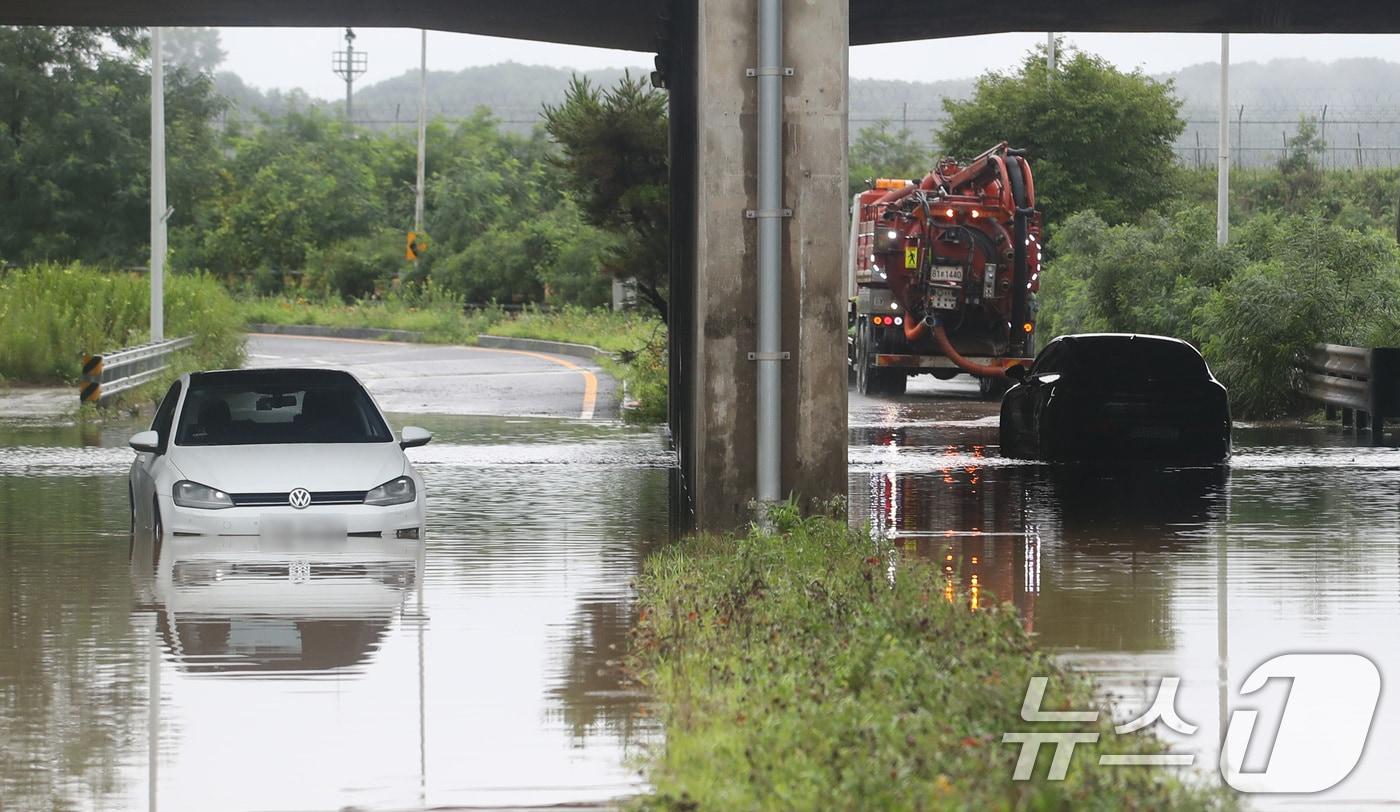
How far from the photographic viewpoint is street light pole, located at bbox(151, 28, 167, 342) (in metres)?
32.1

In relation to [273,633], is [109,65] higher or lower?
higher

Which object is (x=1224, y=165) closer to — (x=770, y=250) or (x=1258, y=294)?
(x=1258, y=294)

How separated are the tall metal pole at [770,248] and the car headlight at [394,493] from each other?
2327mm

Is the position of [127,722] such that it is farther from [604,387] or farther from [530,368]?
[530,368]

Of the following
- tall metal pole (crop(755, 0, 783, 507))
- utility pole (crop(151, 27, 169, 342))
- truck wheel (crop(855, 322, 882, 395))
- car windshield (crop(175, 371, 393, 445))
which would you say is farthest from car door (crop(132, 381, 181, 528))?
truck wheel (crop(855, 322, 882, 395))

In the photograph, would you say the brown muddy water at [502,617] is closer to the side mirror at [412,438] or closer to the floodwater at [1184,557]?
the floodwater at [1184,557]

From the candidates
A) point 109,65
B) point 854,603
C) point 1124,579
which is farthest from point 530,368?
point 854,603

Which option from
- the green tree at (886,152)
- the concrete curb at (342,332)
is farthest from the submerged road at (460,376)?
the green tree at (886,152)

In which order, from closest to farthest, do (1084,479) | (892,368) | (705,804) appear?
(705,804), (1084,479), (892,368)

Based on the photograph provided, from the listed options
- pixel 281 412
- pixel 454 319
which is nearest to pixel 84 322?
pixel 281 412

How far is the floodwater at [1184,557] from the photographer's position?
8.57 metres

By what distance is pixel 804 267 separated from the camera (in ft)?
40.8

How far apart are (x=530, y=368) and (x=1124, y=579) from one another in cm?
2867

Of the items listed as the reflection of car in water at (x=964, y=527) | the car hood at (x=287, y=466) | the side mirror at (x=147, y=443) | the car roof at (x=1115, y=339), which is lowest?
the reflection of car in water at (x=964, y=527)
